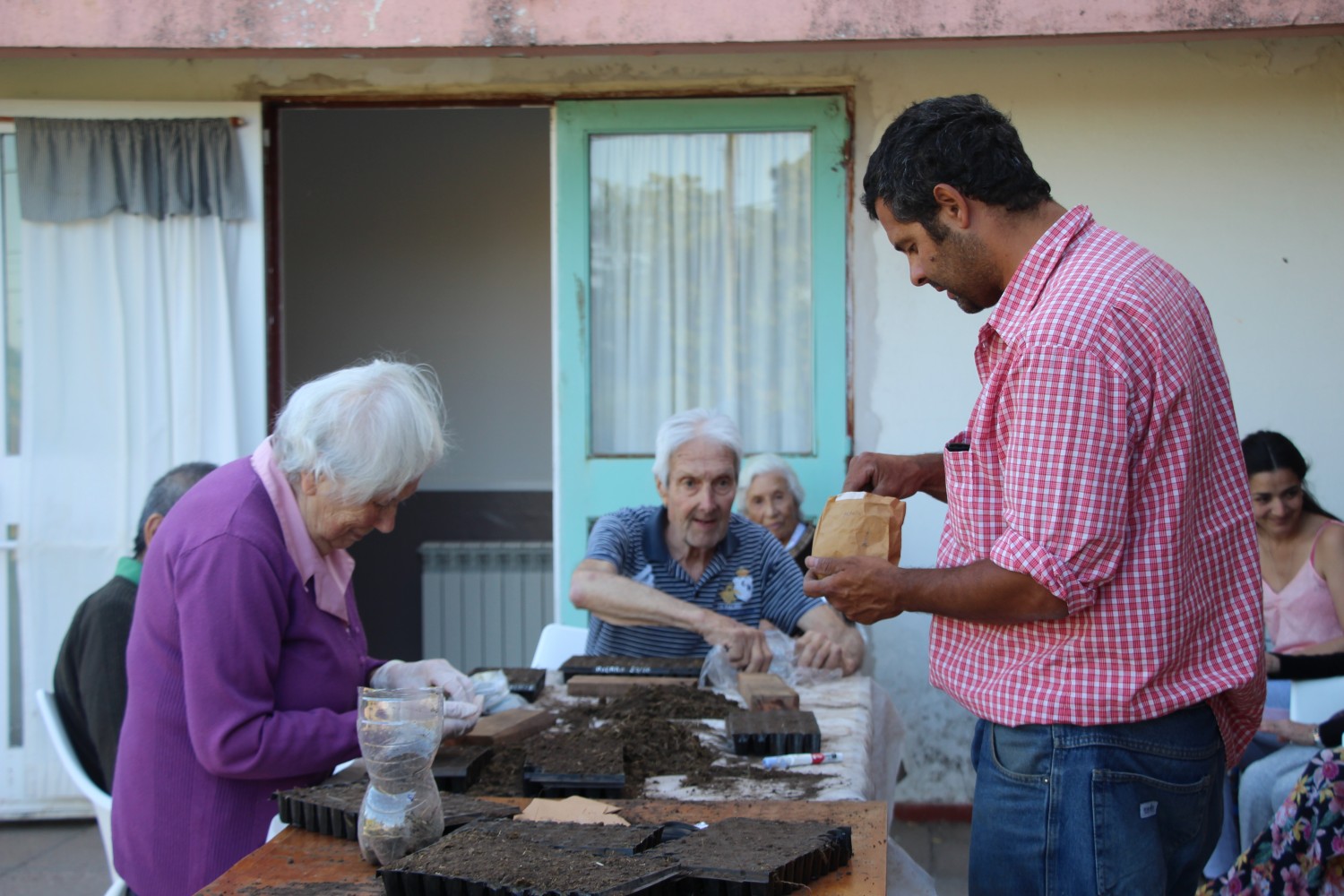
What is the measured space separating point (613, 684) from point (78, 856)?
2.80 m

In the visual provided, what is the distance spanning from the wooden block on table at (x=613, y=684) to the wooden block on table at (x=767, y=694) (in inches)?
7.2

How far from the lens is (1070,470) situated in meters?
1.81

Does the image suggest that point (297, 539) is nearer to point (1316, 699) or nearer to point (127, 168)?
point (127, 168)

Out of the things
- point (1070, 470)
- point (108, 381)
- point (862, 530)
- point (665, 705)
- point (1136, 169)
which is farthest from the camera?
point (108, 381)

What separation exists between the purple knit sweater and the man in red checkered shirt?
1.01 metres

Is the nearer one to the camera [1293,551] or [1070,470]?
[1070,470]

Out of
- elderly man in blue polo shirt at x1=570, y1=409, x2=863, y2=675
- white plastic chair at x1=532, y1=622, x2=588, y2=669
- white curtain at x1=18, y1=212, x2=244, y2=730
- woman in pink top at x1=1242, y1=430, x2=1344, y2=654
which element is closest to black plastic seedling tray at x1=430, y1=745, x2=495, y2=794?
elderly man in blue polo shirt at x1=570, y1=409, x2=863, y2=675

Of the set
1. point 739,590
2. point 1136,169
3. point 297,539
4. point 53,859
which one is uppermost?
point 1136,169

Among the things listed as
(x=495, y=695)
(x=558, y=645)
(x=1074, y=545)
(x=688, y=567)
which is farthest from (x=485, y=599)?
(x=1074, y=545)

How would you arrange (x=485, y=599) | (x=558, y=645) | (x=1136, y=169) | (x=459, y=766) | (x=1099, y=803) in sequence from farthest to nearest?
(x=485, y=599) → (x=1136, y=169) → (x=558, y=645) → (x=459, y=766) → (x=1099, y=803)

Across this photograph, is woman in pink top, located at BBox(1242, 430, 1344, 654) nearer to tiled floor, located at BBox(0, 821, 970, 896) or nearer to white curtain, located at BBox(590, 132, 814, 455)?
tiled floor, located at BBox(0, 821, 970, 896)

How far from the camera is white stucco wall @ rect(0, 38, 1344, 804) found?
453 centimetres

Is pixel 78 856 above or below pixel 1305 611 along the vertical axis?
below

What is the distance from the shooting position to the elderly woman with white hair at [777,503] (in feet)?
15.3
